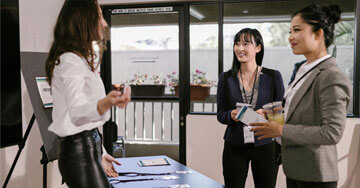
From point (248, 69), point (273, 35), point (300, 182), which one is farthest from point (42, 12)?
point (300, 182)

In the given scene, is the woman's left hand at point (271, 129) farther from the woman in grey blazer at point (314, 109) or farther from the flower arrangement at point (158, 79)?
the flower arrangement at point (158, 79)

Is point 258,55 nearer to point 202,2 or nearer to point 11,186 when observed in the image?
point 202,2

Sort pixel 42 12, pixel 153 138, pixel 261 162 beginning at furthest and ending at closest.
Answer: pixel 153 138 < pixel 42 12 < pixel 261 162

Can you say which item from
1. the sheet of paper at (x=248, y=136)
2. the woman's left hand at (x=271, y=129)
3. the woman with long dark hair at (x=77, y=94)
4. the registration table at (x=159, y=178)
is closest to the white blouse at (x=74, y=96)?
the woman with long dark hair at (x=77, y=94)

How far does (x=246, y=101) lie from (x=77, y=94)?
53.0 inches

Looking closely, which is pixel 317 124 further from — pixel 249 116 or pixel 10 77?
pixel 10 77

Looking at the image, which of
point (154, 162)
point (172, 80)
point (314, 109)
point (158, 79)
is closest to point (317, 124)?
point (314, 109)

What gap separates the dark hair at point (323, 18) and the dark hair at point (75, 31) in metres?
0.92

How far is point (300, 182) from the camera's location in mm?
1519

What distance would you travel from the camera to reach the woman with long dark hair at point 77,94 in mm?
1260

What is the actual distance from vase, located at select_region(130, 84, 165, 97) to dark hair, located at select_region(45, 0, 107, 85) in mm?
2972

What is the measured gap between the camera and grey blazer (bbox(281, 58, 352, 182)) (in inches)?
55.5

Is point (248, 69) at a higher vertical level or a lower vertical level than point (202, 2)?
lower

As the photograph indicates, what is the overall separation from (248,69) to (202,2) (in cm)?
173
